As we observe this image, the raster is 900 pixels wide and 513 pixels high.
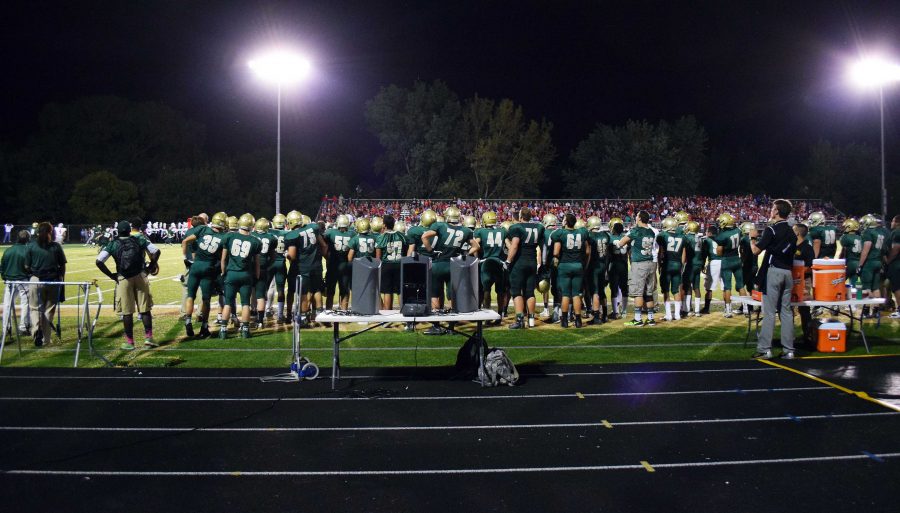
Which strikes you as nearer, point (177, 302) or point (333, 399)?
point (333, 399)

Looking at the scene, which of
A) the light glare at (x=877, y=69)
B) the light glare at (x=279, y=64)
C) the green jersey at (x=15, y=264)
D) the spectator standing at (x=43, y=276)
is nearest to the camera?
the spectator standing at (x=43, y=276)

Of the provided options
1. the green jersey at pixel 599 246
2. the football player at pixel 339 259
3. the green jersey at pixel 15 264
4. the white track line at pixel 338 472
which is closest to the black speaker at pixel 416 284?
the white track line at pixel 338 472

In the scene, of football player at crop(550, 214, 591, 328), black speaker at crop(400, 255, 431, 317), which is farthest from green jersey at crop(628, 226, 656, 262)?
black speaker at crop(400, 255, 431, 317)

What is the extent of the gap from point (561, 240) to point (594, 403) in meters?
5.01

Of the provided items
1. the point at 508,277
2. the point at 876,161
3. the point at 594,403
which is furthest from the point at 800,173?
the point at 594,403

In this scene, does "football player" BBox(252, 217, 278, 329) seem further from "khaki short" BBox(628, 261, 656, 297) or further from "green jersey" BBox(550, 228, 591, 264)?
"khaki short" BBox(628, 261, 656, 297)

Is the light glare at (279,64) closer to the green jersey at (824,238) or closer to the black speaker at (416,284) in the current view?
the green jersey at (824,238)

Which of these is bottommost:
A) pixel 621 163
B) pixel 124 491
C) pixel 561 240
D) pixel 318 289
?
pixel 124 491

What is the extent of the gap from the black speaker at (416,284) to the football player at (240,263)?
397cm

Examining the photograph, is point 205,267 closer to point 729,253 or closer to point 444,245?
point 444,245

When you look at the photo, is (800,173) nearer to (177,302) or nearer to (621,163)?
(621,163)

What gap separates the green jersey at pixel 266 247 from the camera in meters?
11.2

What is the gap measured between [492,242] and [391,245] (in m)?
1.81

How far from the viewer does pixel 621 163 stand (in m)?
57.6
